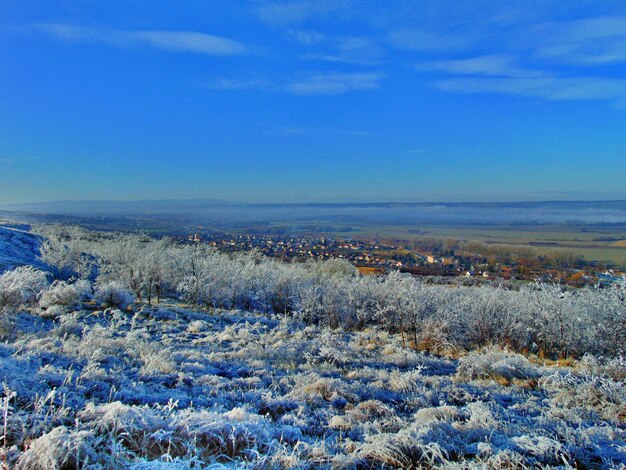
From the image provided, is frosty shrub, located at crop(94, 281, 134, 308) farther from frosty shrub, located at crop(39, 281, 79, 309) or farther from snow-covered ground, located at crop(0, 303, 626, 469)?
snow-covered ground, located at crop(0, 303, 626, 469)

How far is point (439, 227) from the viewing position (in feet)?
251

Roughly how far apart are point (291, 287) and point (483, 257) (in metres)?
→ 42.3

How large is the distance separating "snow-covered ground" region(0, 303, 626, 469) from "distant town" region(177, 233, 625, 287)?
37359mm

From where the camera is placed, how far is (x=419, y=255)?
62.2 meters

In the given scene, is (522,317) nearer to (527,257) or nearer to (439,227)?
(527,257)

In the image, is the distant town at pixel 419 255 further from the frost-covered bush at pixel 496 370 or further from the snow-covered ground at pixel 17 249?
the frost-covered bush at pixel 496 370

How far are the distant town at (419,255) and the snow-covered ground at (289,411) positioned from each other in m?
37.4

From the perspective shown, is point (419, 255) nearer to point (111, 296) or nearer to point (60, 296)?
point (111, 296)

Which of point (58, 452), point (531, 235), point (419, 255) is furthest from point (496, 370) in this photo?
point (531, 235)

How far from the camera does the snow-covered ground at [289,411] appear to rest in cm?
396

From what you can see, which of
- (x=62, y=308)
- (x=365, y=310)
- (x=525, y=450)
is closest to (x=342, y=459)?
(x=525, y=450)

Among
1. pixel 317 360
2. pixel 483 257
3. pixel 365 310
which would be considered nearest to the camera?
pixel 317 360

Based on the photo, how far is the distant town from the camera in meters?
49.4

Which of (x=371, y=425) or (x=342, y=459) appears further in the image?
(x=371, y=425)
